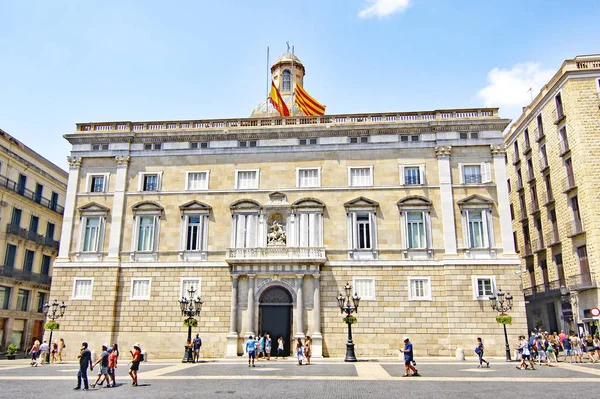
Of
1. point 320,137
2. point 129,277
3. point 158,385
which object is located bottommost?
point 158,385

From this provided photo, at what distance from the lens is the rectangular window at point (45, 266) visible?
143 feet

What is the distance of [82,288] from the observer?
111ft

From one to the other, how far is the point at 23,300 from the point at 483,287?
120 ft

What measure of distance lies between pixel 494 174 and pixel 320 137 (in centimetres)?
1230

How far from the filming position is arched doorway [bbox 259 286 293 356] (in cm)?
3197

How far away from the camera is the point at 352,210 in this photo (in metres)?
33.4

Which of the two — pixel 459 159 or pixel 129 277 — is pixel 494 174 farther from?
pixel 129 277

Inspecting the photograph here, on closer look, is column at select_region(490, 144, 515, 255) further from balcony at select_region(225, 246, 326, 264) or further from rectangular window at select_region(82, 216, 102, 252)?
rectangular window at select_region(82, 216, 102, 252)

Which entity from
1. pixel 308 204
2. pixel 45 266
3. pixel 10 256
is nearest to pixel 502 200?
pixel 308 204

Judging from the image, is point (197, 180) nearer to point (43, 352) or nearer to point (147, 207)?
point (147, 207)

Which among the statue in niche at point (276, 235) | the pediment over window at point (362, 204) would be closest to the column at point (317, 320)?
the statue in niche at point (276, 235)

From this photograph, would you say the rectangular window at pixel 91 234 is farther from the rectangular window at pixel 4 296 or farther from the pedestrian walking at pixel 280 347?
the pedestrian walking at pixel 280 347

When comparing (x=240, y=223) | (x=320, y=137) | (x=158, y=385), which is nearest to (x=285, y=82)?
(x=320, y=137)

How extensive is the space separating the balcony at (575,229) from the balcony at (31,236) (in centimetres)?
4375
